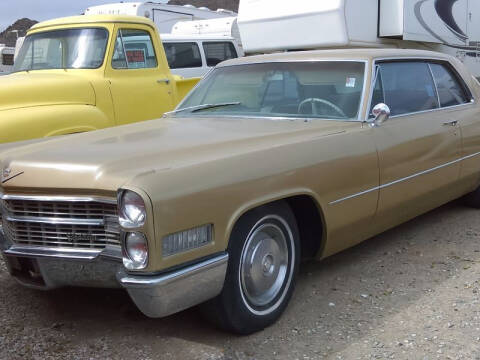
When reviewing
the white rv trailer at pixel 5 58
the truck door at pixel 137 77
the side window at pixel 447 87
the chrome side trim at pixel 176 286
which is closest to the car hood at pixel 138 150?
the chrome side trim at pixel 176 286

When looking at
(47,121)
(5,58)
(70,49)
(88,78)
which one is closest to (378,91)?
(47,121)

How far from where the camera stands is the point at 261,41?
30.9 feet

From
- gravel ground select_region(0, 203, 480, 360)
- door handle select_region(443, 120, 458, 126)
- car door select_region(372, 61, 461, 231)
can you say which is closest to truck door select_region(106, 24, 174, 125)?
gravel ground select_region(0, 203, 480, 360)

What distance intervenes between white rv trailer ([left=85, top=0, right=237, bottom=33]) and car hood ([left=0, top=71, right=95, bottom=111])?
747cm

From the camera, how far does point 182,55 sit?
10.6m

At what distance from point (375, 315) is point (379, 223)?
815 millimetres

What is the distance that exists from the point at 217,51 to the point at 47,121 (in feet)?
20.1

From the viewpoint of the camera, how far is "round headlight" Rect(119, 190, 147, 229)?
2785 millimetres

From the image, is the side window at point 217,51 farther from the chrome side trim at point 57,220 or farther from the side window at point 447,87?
the chrome side trim at point 57,220

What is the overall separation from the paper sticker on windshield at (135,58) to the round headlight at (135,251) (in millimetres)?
4024

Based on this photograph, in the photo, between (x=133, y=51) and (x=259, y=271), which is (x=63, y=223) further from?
(x=133, y=51)

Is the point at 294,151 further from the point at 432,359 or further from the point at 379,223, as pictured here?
the point at 432,359

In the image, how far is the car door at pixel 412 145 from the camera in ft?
13.7

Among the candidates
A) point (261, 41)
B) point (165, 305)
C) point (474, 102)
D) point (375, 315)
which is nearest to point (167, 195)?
point (165, 305)
